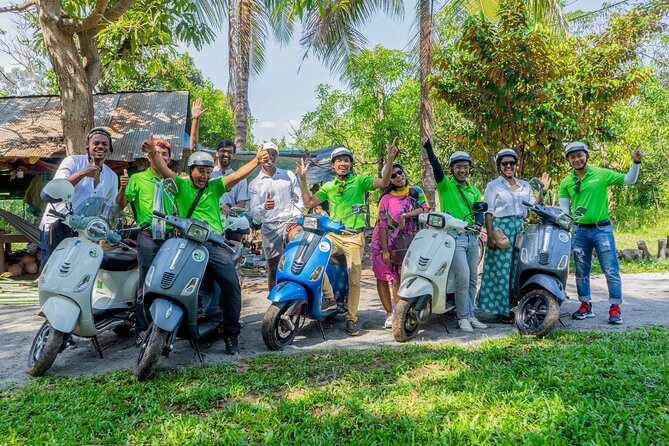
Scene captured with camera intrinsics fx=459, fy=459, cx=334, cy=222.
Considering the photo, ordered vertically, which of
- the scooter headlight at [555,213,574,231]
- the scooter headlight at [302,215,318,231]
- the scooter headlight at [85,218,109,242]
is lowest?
the scooter headlight at [85,218,109,242]

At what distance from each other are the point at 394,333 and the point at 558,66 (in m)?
5.38

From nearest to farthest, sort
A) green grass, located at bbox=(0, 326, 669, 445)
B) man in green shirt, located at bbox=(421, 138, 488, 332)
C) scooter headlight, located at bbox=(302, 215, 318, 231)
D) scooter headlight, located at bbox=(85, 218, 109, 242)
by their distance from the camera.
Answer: green grass, located at bbox=(0, 326, 669, 445)
scooter headlight, located at bbox=(85, 218, 109, 242)
scooter headlight, located at bbox=(302, 215, 318, 231)
man in green shirt, located at bbox=(421, 138, 488, 332)

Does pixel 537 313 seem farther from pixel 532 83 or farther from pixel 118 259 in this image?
pixel 532 83

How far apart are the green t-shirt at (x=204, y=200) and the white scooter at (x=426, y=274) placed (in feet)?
5.66

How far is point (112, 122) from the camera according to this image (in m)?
9.14

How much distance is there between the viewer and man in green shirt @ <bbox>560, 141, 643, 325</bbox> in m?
4.55

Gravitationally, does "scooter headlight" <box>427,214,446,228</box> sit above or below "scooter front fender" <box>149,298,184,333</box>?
above

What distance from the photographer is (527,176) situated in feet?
25.2

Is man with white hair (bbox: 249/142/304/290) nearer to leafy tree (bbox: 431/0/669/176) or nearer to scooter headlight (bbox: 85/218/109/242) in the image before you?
scooter headlight (bbox: 85/218/109/242)

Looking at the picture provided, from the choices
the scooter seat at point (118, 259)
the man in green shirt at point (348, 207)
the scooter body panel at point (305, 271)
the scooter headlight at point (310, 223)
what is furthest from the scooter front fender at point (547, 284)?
the scooter seat at point (118, 259)

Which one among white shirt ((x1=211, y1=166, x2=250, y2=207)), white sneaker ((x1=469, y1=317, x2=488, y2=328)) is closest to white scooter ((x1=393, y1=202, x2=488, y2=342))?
white sneaker ((x1=469, y1=317, x2=488, y2=328))

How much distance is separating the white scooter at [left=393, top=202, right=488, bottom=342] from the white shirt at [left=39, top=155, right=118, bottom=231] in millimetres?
2758

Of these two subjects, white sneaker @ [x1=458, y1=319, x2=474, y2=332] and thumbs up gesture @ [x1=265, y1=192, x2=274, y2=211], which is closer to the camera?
white sneaker @ [x1=458, y1=319, x2=474, y2=332]

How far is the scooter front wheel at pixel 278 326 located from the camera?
3830 mm
